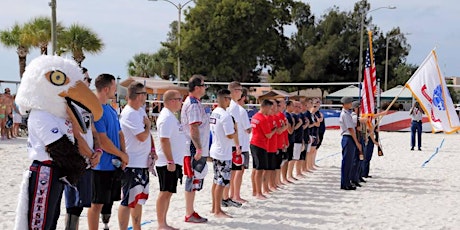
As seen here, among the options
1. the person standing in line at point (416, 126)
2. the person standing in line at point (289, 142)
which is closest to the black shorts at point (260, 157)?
the person standing in line at point (289, 142)

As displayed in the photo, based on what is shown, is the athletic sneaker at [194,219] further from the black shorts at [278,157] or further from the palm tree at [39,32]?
the palm tree at [39,32]

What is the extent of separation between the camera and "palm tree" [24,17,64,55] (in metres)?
29.0

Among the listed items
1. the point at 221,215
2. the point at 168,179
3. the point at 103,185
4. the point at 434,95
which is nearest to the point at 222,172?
the point at 221,215

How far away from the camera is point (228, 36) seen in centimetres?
4062

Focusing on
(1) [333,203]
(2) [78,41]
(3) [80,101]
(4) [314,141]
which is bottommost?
(1) [333,203]

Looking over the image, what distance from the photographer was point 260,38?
4112 cm

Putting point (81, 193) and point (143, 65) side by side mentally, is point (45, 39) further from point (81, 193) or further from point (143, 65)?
point (81, 193)

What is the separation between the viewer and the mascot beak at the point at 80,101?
395 centimetres

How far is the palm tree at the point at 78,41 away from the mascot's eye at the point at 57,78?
25968 millimetres

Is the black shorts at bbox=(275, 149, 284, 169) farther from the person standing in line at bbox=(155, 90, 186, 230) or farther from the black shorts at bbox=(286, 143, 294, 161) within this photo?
the person standing in line at bbox=(155, 90, 186, 230)

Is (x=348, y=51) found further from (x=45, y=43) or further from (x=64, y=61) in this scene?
(x=64, y=61)

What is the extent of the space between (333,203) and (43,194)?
17.9 feet

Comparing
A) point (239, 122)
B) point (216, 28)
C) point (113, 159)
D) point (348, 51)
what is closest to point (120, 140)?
point (113, 159)

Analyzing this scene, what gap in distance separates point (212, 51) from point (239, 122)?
3337 cm
